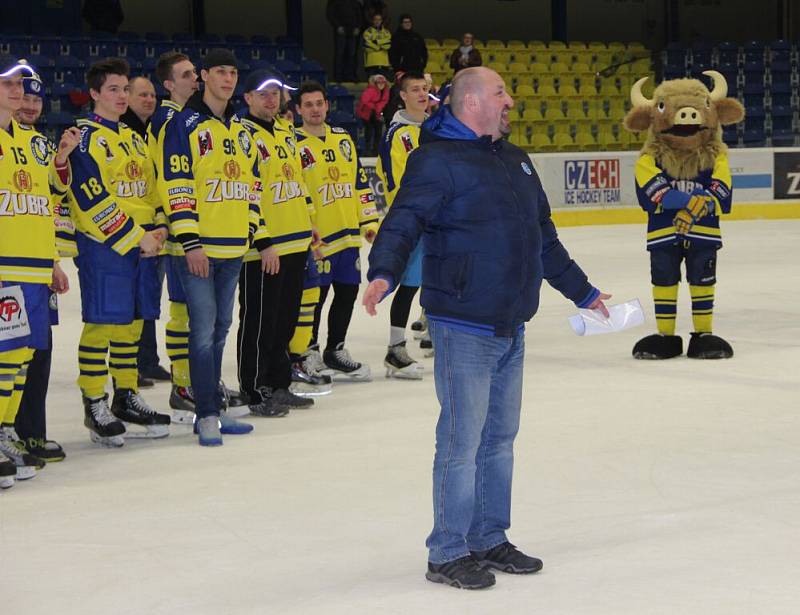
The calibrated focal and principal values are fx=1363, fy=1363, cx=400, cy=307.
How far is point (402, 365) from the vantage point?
25.5 feet

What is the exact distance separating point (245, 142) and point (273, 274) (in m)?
0.78

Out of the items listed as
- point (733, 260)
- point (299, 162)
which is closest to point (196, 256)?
point (299, 162)

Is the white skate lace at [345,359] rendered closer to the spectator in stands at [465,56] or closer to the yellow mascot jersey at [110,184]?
the yellow mascot jersey at [110,184]

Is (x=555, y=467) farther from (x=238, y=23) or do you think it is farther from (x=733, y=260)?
(x=238, y=23)

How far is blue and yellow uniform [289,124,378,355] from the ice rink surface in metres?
0.61

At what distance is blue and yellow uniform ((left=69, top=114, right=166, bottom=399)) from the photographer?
5.86 metres

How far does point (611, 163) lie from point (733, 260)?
5.42m

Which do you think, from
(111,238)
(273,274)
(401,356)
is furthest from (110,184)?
(401,356)

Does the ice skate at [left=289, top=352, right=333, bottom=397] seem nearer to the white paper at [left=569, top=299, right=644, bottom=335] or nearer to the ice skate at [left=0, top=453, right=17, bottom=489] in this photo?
the ice skate at [left=0, top=453, right=17, bottom=489]

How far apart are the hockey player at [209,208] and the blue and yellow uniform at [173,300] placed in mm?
94

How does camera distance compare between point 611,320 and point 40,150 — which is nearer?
point 611,320

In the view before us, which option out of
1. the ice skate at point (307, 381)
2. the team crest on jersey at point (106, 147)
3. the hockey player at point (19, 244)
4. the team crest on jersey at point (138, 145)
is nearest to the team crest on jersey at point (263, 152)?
the team crest on jersey at point (138, 145)

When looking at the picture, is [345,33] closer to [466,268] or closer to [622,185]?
[622,185]

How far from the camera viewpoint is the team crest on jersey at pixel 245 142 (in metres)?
6.11
